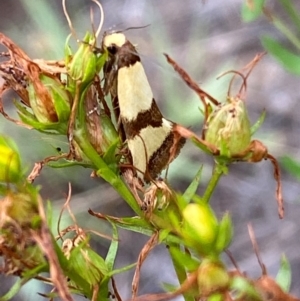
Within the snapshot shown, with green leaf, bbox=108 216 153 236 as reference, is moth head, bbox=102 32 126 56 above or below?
above

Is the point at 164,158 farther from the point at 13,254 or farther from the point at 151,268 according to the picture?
the point at 151,268

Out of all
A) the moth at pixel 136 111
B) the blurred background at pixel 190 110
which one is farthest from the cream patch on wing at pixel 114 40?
the blurred background at pixel 190 110

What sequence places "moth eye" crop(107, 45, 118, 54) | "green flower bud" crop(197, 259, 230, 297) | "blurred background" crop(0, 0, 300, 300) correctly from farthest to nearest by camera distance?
1. "blurred background" crop(0, 0, 300, 300)
2. "moth eye" crop(107, 45, 118, 54)
3. "green flower bud" crop(197, 259, 230, 297)

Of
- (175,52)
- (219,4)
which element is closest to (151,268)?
(175,52)

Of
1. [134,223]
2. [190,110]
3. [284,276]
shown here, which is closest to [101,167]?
[134,223]

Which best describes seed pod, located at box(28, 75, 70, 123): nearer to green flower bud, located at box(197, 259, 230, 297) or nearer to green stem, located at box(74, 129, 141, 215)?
green stem, located at box(74, 129, 141, 215)

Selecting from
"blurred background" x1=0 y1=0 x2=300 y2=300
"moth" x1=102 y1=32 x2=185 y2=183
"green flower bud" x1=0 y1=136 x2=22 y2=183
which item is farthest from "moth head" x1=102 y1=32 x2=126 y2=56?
"blurred background" x1=0 y1=0 x2=300 y2=300
